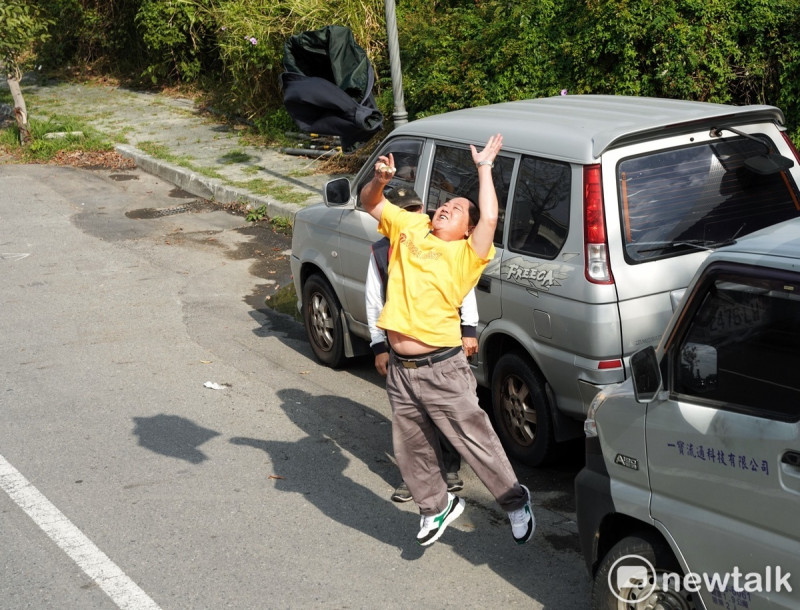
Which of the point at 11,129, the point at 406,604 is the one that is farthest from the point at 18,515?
the point at 11,129

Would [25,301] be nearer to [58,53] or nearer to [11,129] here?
[11,129]

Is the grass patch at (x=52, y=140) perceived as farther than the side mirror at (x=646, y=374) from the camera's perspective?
Yes

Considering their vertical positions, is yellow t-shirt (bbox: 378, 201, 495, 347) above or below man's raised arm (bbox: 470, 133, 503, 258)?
below

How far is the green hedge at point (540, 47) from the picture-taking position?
964 centimetres

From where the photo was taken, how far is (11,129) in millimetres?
19594

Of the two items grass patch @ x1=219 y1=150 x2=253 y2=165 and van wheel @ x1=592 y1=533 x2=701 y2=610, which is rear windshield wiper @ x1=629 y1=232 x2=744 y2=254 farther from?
grass patch @ x1=219 y1=150 x2=253 y2=165

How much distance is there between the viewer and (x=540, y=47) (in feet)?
38.0

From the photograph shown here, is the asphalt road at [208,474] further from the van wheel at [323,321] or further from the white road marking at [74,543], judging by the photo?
the van wheel at [323,321]

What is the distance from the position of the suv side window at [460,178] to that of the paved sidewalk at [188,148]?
21.0 ft

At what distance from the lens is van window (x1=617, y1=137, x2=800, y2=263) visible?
559 centimetres

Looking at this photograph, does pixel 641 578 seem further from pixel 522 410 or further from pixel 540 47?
pixel 540 47

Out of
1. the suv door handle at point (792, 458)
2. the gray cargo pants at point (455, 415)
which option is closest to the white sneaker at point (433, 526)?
the gray cargo pants at point (455, 415)

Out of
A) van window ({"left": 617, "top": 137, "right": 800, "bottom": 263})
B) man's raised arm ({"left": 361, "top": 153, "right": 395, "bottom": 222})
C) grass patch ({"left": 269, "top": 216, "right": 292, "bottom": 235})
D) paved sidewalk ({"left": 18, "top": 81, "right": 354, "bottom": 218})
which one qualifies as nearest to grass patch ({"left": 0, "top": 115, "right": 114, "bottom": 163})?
paved sidewalk ({"left": 18, "top": 81, "right": 354, "bottom": 218})

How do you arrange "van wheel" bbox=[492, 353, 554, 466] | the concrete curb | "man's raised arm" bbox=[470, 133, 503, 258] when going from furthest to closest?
the concrete curb, "van wheel" bbox=[492, 353, 554, 466], "man's raised arm" bbox=[470, 133, 503, 258]
